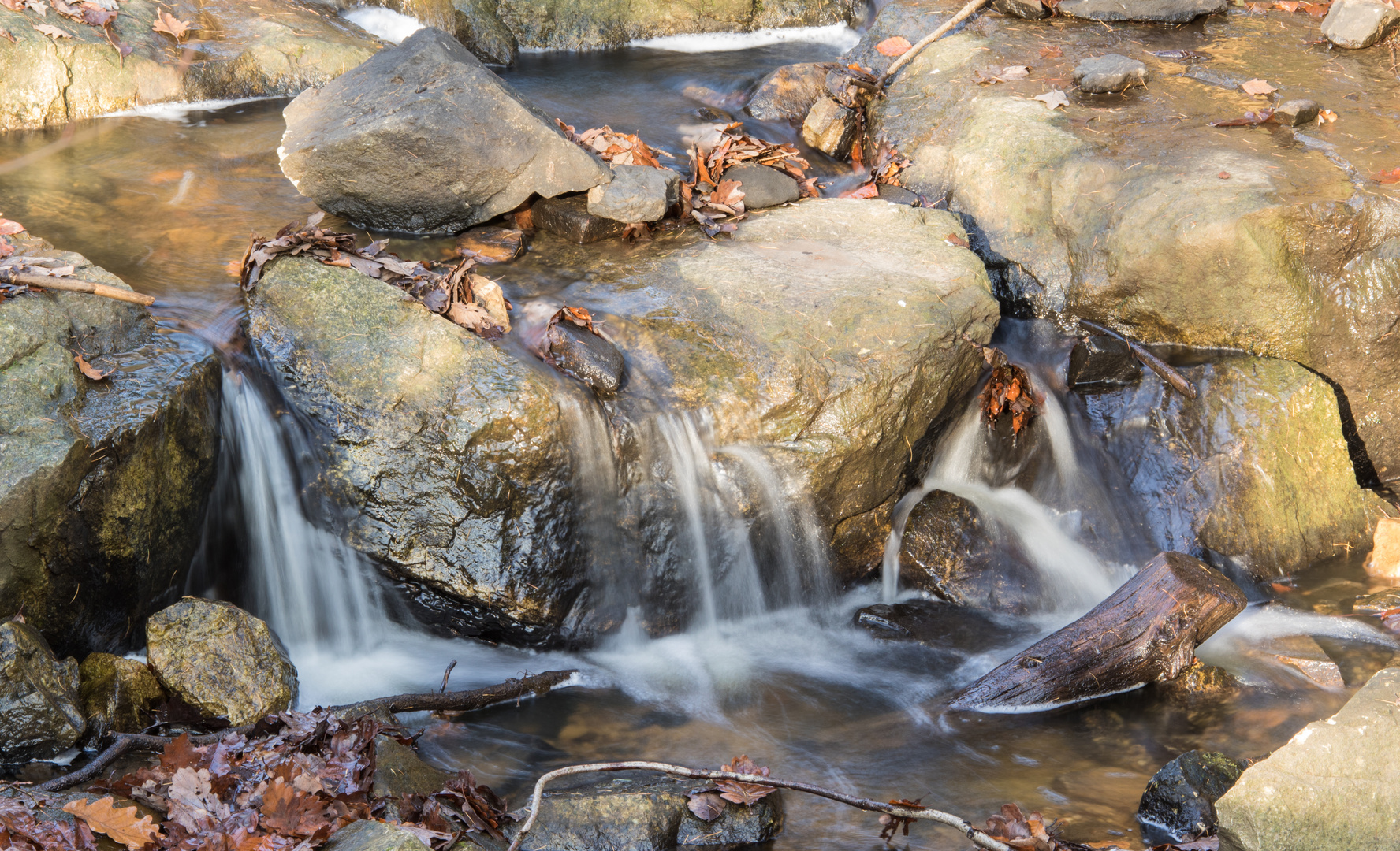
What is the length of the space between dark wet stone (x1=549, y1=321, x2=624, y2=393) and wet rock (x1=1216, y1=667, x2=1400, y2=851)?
3269 mm

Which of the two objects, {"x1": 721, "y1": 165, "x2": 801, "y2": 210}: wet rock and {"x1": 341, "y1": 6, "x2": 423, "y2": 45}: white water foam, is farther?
{"x1": 341, "y1": 6, "x2": 423, "y2": 45}: white water foam

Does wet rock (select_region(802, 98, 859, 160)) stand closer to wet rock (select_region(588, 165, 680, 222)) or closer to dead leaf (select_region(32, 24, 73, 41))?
wet rock (select_region(588, 165, 680, 222))

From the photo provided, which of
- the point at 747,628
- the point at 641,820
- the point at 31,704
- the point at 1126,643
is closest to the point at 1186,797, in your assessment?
the point at 1126,643

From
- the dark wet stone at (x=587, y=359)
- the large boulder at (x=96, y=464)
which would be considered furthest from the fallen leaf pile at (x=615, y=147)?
the large boulder at (x=96, y=464)

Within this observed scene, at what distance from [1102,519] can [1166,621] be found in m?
1.55

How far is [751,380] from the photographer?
5258 millimetres

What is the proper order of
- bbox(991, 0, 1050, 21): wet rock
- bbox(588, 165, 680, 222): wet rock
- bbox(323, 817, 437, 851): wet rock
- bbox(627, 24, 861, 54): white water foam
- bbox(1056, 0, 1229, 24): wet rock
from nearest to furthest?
1. bbox(323, 817, 437, 851): wet rock
2. bbox(588, 165, 680, 222): wet rock
3. bbox(1056, 0, 1229, 24): wet rock
4. bbox(991, 0, 1050, 21): wet rock
5. bbox(627, 24, 861, 54): white water foam

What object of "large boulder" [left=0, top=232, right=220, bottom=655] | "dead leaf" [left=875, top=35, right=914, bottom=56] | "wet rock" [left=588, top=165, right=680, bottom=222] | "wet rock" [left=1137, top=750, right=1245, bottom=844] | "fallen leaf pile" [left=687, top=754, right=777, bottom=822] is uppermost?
"dead leaf" [left=875, top=35, right=914, bottom=56]

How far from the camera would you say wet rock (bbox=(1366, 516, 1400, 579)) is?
6031 mm

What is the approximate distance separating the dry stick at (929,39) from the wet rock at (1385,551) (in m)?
5.11

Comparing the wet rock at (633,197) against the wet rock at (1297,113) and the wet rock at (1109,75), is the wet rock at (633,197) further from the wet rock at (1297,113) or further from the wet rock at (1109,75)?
the wet rock at (1297,113)

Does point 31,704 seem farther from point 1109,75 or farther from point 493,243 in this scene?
point 1109,75

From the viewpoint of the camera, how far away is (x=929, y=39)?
884cm

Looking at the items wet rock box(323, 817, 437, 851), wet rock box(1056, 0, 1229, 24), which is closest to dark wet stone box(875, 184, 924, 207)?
wet rock box(1056, 0, 1229, 24)
